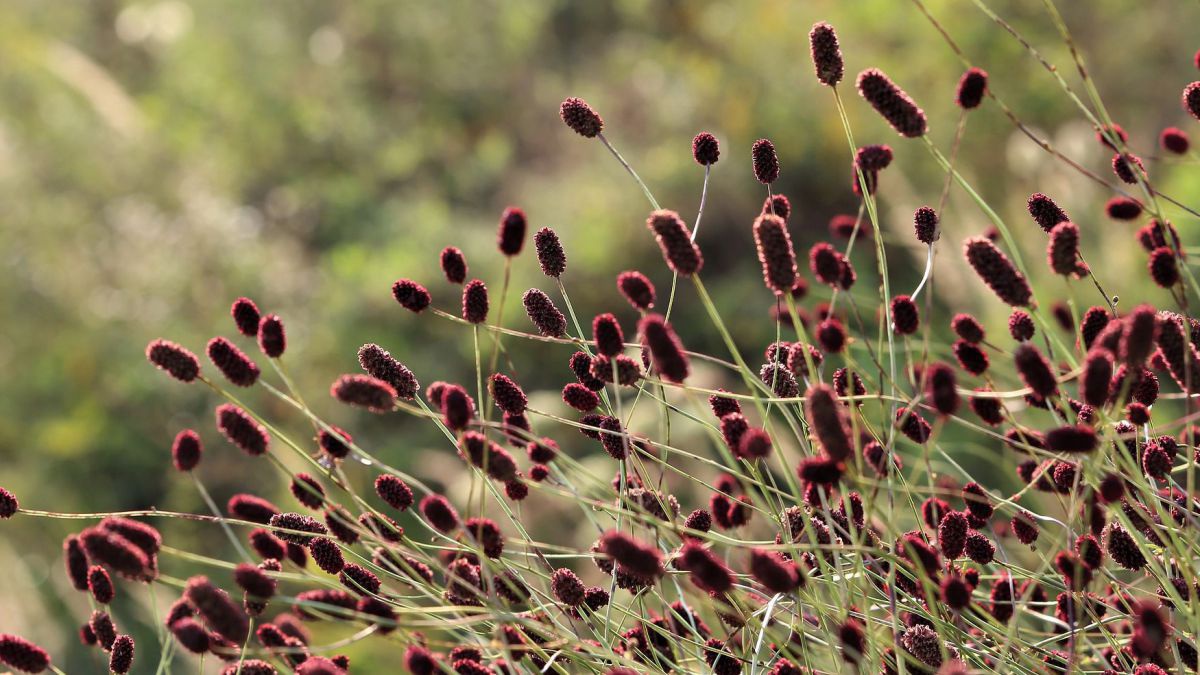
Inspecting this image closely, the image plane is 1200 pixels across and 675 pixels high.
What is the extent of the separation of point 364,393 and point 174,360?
0.54 feet

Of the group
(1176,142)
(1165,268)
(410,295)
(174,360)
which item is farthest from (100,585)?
(1176,142)

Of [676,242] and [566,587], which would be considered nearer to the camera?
[676,242]

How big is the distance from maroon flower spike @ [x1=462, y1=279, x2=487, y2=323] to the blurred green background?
242 cm

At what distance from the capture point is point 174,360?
76 centimetres

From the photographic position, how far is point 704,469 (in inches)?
107

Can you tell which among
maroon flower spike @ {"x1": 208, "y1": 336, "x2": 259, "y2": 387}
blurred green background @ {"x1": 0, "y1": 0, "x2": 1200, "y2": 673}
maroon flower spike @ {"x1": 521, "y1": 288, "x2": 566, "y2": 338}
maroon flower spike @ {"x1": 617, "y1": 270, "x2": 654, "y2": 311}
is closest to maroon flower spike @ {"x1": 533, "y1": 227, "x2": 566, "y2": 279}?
maroon flower spike @ {"x1": 521, "y1": 288, "x2": 566, "y2": 338}

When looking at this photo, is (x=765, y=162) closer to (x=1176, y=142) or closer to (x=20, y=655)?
(x=1176, y=142)

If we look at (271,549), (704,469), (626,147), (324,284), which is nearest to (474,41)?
(626,147)

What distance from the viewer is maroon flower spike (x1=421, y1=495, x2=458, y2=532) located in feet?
2.30

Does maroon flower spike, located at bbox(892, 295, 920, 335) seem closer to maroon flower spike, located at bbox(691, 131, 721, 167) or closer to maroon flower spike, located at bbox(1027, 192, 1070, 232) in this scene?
maroon flower spike, located at bbox(1027, 192, 1070, 232)

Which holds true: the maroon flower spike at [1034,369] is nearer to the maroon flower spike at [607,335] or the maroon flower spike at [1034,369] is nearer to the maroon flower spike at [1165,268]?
the maroon flower spike at [1165,268]

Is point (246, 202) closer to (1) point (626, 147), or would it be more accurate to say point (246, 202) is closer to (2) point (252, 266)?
(2) point (252, 266)

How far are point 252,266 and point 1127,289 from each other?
3516 mm

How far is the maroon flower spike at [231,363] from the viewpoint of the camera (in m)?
0.76
